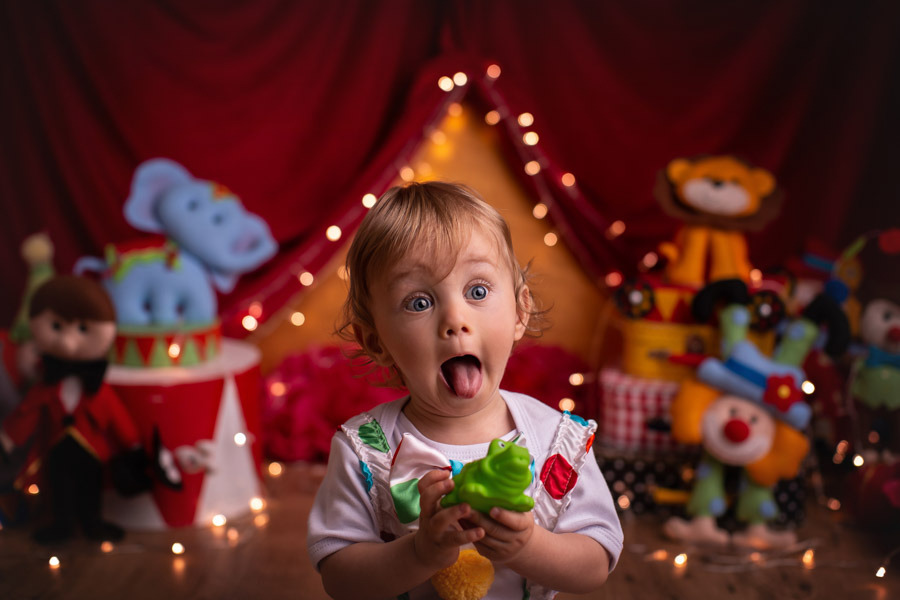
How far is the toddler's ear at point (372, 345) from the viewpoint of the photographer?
109cm

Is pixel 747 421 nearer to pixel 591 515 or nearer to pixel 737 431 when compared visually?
pixel 737 431

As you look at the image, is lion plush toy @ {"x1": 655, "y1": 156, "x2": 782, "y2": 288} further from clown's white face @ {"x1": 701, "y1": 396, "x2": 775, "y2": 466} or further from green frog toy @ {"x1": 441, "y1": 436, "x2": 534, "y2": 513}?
green frog toy @ {"x1": 441, "y1": 436, "x2": 534, "y2": 513}

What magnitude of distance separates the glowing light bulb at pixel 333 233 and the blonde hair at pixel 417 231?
1541 mm

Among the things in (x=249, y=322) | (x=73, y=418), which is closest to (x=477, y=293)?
(x=73, y=418)

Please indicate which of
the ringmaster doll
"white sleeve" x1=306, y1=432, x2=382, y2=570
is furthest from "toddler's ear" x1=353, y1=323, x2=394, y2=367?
the ringmaster doll

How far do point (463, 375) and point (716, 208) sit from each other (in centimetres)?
143

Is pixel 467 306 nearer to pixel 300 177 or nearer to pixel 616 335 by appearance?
pixel 616 335

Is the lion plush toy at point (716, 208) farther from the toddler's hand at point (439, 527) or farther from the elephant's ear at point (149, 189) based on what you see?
the toddler's hand at point (439, 527)

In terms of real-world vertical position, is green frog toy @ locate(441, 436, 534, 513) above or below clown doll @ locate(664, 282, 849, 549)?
above

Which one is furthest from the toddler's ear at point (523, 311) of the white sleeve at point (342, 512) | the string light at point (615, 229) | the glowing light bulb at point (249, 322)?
the glowing light bulb at point (249, 322)

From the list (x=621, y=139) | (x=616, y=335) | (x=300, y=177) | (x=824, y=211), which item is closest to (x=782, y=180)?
(x=824, y=211)

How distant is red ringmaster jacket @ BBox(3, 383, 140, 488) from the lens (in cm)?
192

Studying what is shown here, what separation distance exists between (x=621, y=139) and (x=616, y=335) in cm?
65

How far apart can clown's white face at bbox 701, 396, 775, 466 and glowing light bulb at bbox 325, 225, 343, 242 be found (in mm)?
1279
